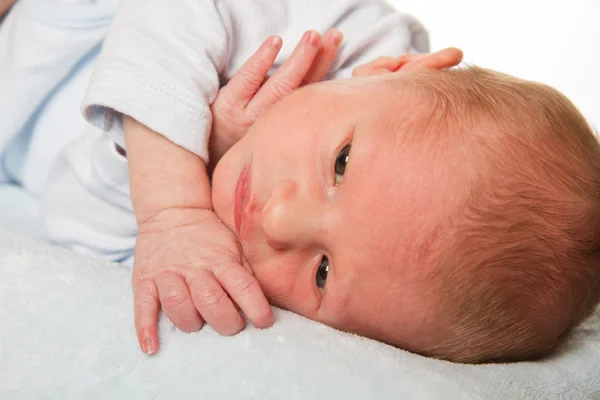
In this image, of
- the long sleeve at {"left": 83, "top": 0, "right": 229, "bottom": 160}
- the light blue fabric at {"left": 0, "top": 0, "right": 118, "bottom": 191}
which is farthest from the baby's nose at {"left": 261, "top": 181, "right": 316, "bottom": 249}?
the light blue fabric at {"left": 0, "top": 0, "right": 118, "bottom": 191}

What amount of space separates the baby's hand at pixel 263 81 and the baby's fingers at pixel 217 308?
1.08 ft

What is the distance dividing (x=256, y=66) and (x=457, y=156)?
375 millimetres

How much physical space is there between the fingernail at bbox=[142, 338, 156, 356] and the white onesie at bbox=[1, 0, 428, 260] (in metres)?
0.34

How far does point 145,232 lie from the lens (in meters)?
0.89

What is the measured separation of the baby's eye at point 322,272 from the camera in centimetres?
81

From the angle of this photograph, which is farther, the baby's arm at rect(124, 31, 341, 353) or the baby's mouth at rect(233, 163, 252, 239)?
the baby's mouth at rect(233, 163, 252, 239)

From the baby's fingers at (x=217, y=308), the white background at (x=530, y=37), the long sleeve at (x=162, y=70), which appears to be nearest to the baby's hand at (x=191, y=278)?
the baby's fingers at (x=217, y=308)

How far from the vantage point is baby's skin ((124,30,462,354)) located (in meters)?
0.74

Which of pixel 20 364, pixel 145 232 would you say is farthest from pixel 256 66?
pixel 20 364

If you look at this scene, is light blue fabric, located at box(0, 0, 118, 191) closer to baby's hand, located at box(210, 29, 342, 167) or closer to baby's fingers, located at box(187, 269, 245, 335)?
baby's hand, located at box(210, 29, 342, 167)

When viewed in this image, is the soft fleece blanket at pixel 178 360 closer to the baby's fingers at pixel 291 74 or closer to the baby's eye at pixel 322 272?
the baby's eye at pixel 322 272

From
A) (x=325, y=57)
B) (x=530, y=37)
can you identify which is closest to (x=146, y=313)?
(x=325, y=57)

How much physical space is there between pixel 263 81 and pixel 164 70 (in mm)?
164

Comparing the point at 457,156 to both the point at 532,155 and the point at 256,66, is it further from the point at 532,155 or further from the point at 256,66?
the point at 256,66
